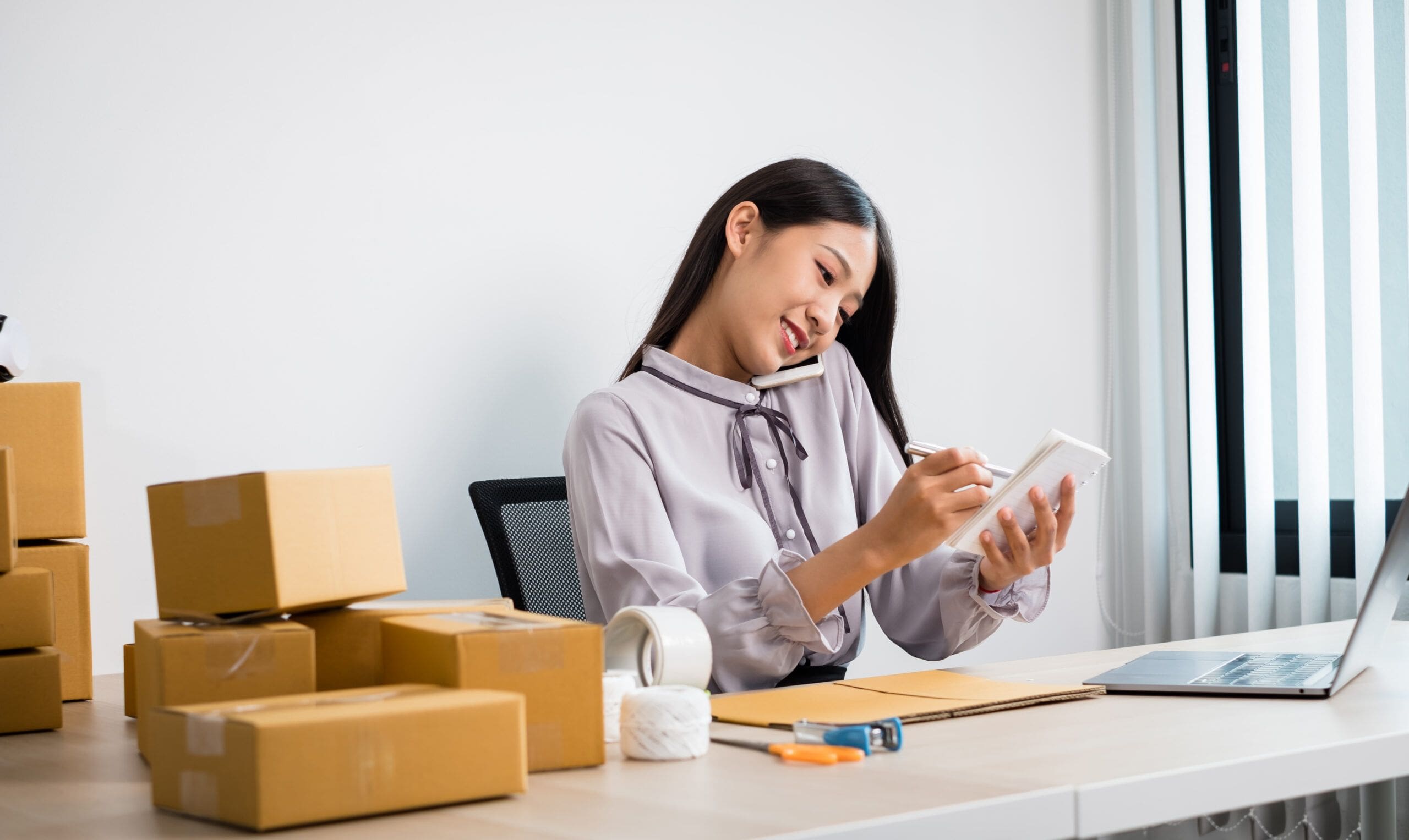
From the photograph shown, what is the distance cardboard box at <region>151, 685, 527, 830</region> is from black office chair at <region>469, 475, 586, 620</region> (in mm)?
994

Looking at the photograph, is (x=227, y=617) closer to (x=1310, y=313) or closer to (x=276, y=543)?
(x=276, y=543)

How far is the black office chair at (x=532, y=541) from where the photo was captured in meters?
1.71

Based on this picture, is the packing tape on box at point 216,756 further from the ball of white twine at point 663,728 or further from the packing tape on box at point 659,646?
the packing tape on box at point 659,646

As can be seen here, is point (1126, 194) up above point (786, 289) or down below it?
above

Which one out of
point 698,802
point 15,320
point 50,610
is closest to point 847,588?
point 698,802

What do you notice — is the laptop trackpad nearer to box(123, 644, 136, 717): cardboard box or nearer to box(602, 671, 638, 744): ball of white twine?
box(602, 671, 638, 744): ball of white twine

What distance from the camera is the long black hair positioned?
5.33ft

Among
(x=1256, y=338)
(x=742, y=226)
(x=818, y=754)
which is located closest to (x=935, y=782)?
(x=818, y=754)

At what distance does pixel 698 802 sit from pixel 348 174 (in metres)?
1.49

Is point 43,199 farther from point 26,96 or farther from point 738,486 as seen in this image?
point 738,486

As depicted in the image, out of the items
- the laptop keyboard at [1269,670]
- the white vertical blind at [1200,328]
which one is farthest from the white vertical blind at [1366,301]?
the laptop keyboard at [1269,670]

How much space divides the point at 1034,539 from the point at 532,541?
2.48 ft

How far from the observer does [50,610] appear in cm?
105

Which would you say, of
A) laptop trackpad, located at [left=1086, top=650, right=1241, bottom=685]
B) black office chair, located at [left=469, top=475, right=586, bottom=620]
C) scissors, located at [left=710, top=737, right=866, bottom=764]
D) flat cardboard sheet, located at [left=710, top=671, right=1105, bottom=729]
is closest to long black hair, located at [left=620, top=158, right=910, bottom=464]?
black office chair, located at [left=469, top=475, right=586, bottom=620]
